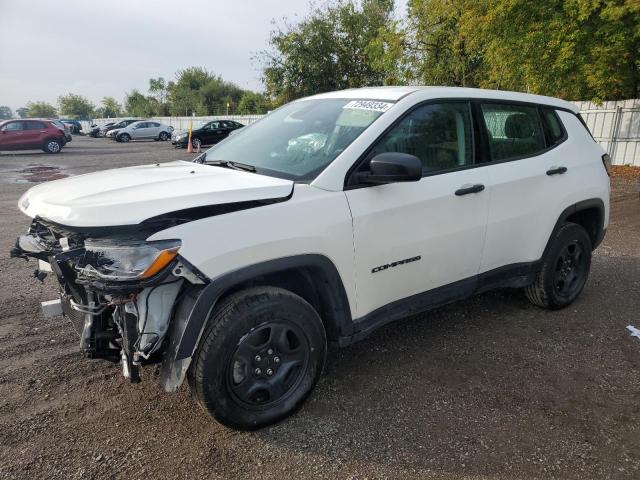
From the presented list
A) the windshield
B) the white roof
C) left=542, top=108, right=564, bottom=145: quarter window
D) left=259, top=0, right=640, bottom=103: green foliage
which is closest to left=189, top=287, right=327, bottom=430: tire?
the windshield

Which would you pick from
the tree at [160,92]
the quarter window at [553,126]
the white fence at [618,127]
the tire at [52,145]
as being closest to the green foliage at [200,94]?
the tree at [160,92]

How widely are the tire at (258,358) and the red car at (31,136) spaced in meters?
23.1

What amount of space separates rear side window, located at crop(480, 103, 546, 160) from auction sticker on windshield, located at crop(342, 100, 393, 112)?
0.92 metres

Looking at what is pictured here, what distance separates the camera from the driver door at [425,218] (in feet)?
9.37

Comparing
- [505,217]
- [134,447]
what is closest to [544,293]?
[505,217]

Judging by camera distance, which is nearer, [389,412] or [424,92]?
[389,412]

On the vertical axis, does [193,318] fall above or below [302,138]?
below

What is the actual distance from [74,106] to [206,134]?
274ft

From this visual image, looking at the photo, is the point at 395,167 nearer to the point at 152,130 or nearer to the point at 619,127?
the point at 619,127

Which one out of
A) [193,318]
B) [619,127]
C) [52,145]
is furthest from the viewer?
[52,145]

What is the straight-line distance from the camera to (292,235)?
2545 millimetres

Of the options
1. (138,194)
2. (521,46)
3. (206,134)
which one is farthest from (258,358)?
(206,134)

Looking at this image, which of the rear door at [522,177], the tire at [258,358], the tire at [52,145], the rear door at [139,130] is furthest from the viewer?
the rear door at [139,130]

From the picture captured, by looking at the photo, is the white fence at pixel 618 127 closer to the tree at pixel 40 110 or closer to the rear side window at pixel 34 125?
the rear side window at pixel 34 125
